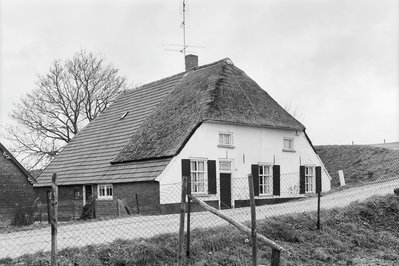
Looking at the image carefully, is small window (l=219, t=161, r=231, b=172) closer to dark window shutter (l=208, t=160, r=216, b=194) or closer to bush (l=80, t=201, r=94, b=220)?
dark window shutter (l=208, t=160, r=216, b=194)

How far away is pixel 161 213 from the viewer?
846 inches

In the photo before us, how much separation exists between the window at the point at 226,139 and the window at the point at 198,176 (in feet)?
4.70

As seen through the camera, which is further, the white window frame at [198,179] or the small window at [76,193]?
the small window at [76,193]

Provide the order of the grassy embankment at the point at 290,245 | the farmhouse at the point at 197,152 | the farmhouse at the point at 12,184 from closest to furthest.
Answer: the grassy embankment at the point at 290,245 → the farmhouse at the point at 197,152 → the farmhouse at the point at 12,184

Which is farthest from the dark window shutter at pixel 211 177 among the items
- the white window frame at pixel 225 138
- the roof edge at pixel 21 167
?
the roof edge at pixel 21 167

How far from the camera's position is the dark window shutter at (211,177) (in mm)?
23109

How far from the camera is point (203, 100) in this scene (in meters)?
24.7

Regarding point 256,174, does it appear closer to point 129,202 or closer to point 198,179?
point 198,179

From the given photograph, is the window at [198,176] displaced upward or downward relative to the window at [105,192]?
upward

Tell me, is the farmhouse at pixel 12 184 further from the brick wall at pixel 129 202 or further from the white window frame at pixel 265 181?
the white window frame at pixel 265 181

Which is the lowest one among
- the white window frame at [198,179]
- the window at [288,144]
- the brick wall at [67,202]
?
the brick wall at [67,202]

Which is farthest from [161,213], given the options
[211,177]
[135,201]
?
[211,177]

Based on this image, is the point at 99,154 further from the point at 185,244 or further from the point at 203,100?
the point at 185,244

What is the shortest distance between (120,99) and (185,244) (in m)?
25.8
